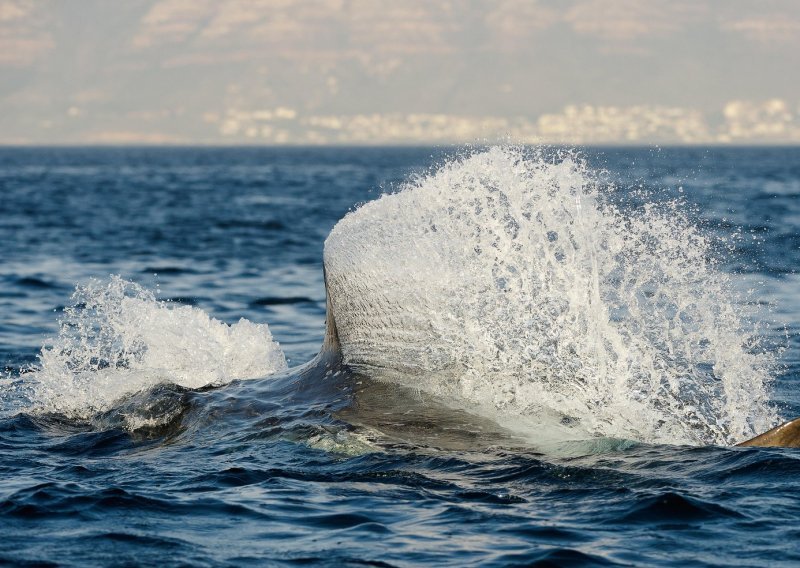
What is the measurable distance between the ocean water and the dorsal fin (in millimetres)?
238

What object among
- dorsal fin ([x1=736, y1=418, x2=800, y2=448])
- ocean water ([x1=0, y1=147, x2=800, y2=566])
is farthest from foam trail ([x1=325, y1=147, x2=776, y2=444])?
dorsal fin ([x1=736, y1=418, x2=800, y2=448])

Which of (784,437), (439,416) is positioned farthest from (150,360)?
(784,437)

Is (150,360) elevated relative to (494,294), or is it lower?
lower

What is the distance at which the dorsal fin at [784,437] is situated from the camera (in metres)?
9.38

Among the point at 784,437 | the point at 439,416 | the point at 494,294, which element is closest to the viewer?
the point at 784,437

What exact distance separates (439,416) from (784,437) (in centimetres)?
304

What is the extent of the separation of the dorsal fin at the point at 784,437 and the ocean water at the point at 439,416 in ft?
0.78

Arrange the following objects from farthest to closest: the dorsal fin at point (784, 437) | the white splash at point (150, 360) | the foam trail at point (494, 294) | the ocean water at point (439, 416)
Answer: the white splash at point (150, 360)
the foam trail at point (494, 294)
the dorsal fin at point (784, 437)
the ocean water at point (439, 416)

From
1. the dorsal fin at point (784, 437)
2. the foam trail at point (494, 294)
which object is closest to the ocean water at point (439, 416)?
the foam trail at point (494, 294)

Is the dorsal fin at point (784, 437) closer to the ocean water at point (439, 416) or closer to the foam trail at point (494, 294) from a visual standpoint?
the ocean water at point (439, 416)

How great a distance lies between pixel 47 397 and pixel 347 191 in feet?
192

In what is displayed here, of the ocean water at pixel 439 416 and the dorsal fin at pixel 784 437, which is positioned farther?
the dorsal fin at pixel 784 437

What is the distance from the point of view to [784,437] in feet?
30.8

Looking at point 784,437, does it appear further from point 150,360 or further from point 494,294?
point 150,360
